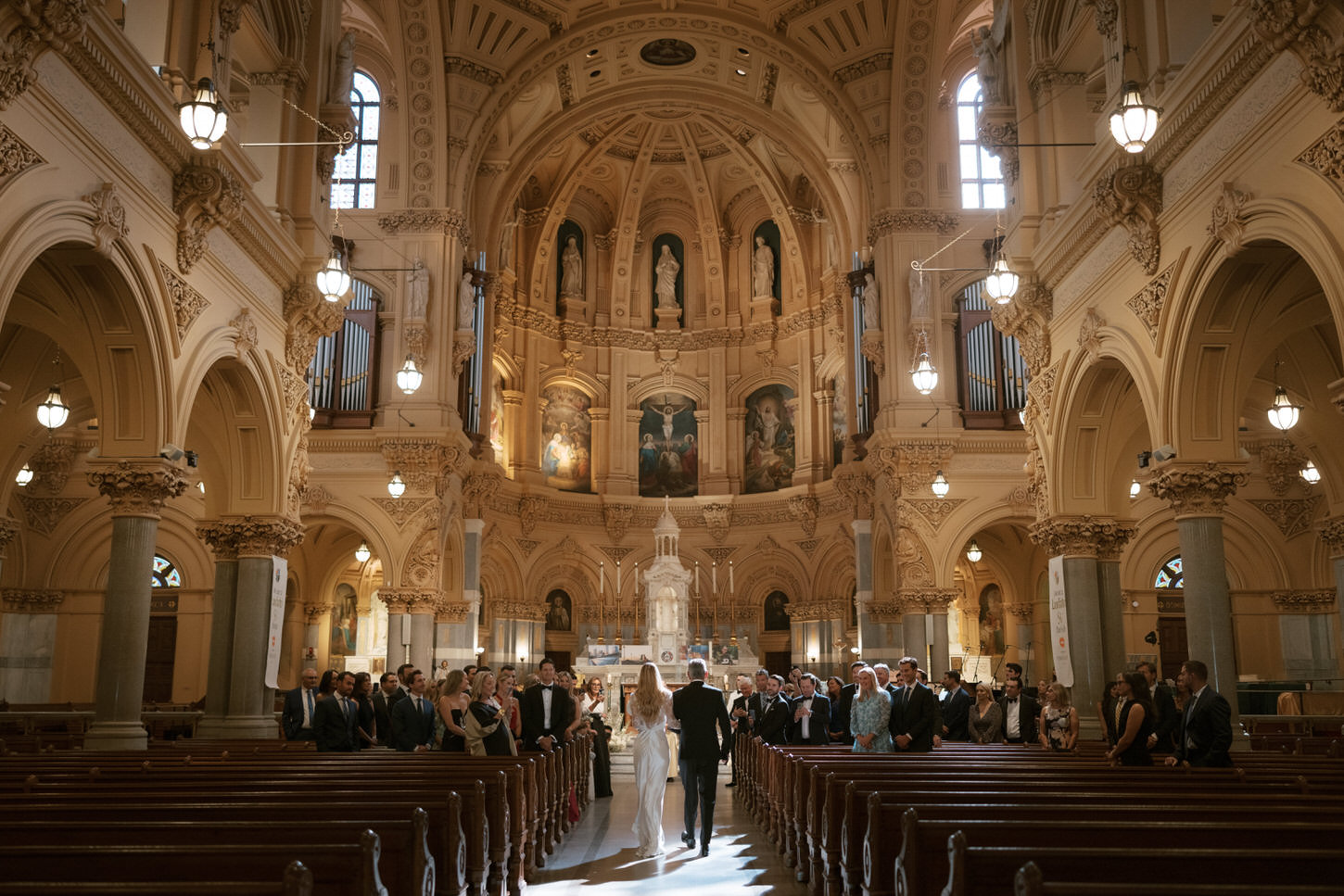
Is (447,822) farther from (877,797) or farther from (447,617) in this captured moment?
(447,617)

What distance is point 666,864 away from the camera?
10.6 metres

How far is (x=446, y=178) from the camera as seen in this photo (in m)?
28.3

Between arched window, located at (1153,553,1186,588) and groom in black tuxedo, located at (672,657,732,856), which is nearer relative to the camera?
groom in black tuxedo, located at (672,657,732,856)

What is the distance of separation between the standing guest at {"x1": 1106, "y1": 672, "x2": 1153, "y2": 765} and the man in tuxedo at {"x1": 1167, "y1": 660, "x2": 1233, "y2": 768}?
34cm

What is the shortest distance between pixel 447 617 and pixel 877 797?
22.5 meters

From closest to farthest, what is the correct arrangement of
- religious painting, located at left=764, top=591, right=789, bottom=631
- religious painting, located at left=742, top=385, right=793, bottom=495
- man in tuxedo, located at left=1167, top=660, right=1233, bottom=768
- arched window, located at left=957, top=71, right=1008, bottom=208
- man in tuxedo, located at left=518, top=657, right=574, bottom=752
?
man in tuxedo, located at left=1167, top=660, right=1233, bottom=768, man in tuxedo, located at left=518, top=657, right=574, bottom=752, arched window, located at left=957, top=71, right=1008, bottom=208, religious painting, located at left=764, top=591, right=789, bottom=631, religious painting, located at left=742, top=385, right=793, bottom=495

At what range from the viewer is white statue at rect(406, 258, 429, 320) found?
26844 millimetres

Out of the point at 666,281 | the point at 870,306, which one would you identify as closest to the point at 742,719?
the point at 870,306

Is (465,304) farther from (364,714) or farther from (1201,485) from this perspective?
(1201,485)

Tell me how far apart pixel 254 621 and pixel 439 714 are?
667 centimetres

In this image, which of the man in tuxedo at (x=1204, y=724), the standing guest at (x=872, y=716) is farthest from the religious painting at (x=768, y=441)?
the man in tuxedo at (x=1204, y=724)

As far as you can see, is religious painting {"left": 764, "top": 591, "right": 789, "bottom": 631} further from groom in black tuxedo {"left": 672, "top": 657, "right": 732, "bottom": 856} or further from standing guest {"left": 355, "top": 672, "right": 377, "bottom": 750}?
groom in black tuxedo {"left": 672, "top": 657, "right": 732, "bottom": 856}

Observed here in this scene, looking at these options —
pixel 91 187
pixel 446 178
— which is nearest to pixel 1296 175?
pixel 91 187

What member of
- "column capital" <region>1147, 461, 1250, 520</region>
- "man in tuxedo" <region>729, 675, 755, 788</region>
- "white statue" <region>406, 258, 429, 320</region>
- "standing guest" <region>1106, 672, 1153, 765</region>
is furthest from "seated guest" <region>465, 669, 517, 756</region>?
"white statue" <region>406, 258, 429, 320</region>
